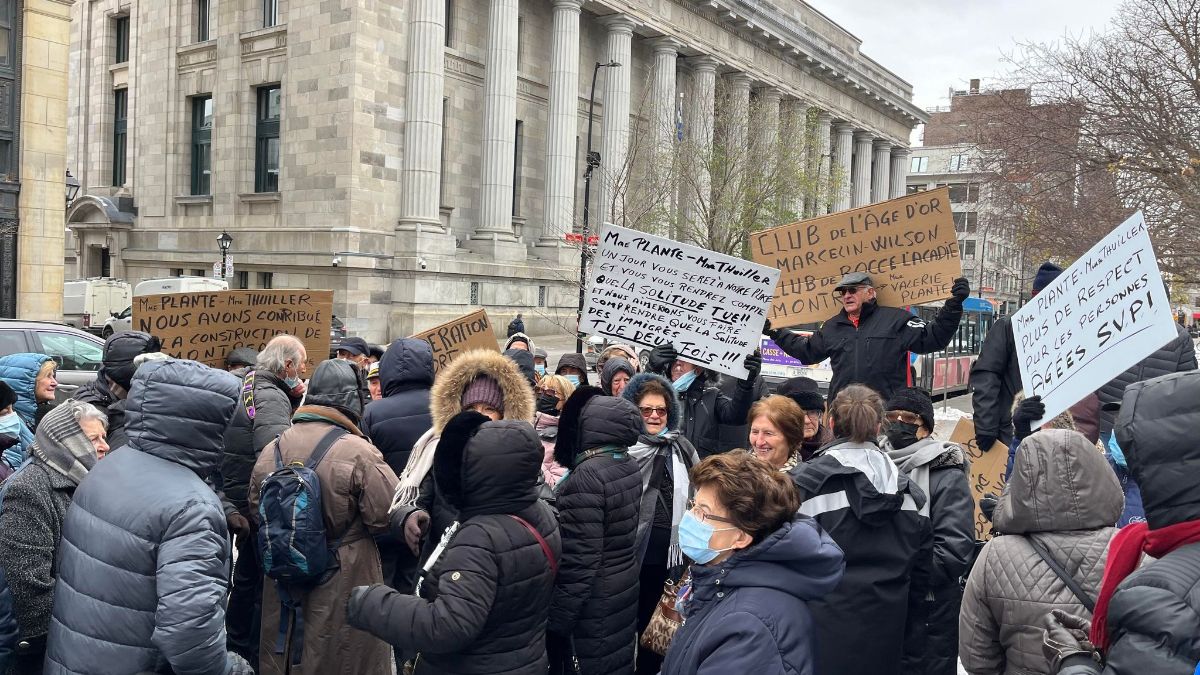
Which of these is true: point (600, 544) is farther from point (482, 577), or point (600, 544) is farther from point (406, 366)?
point (406, 366)

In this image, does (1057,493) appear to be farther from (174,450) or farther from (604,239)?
(604,239)

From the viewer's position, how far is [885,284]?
7.06m

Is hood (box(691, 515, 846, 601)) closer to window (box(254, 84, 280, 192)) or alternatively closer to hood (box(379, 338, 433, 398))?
hood (box(379, 338, 433, 398))

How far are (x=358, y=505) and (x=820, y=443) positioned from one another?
283 cm

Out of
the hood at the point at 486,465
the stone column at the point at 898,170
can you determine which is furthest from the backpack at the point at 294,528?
the stone column at the point at 898,170

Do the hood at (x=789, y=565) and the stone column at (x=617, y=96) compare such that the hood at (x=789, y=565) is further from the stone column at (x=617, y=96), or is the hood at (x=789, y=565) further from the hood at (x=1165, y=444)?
the stone column at (x=617, y=96)

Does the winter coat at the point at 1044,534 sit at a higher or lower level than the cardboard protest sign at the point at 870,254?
lower

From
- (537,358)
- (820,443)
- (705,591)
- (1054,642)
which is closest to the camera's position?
(1054,642)

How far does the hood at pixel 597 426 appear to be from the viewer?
4211 mm

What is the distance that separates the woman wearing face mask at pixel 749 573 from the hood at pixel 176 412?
1.77 metres

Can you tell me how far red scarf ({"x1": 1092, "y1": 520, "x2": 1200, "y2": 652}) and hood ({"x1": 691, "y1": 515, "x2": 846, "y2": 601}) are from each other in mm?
702

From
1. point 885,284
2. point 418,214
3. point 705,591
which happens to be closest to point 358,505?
point 705,591

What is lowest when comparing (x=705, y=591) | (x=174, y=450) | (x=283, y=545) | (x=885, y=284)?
(x=283, y=545)

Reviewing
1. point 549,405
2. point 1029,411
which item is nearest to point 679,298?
point 549,405
